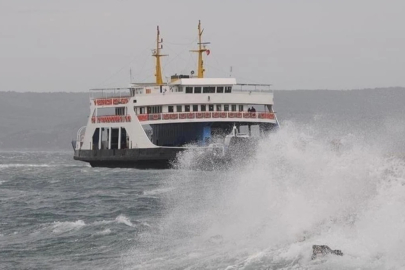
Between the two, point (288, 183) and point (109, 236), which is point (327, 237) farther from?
point (109, 236)

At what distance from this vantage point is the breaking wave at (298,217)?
27844mm

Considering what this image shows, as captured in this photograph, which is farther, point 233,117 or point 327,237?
point 233,117

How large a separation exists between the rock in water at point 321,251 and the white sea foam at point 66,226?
14.5 m

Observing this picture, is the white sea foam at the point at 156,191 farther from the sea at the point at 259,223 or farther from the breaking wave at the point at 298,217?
the breaking wave at the point at 298,217

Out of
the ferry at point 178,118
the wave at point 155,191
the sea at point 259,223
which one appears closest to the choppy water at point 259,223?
the sea at point 259,223

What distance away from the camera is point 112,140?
89812 millimetres

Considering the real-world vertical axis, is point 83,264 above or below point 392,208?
below

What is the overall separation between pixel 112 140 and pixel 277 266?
62897 millimetres

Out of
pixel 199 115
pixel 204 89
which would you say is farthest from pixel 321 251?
pixel 204 89

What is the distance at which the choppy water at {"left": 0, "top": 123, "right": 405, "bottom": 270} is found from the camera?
2845 centimetres

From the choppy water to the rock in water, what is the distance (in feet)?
0.85

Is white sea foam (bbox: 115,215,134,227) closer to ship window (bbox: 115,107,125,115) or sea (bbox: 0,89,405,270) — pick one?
sea (bbox: 0,89,405,270)

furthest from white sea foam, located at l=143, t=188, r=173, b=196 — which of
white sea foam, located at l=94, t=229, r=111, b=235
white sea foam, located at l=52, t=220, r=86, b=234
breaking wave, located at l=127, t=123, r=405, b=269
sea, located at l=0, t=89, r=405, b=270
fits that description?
white sea foam, located at l=94, t=229, r=111, b=235

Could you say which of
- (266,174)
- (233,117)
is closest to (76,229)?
(266,174)
